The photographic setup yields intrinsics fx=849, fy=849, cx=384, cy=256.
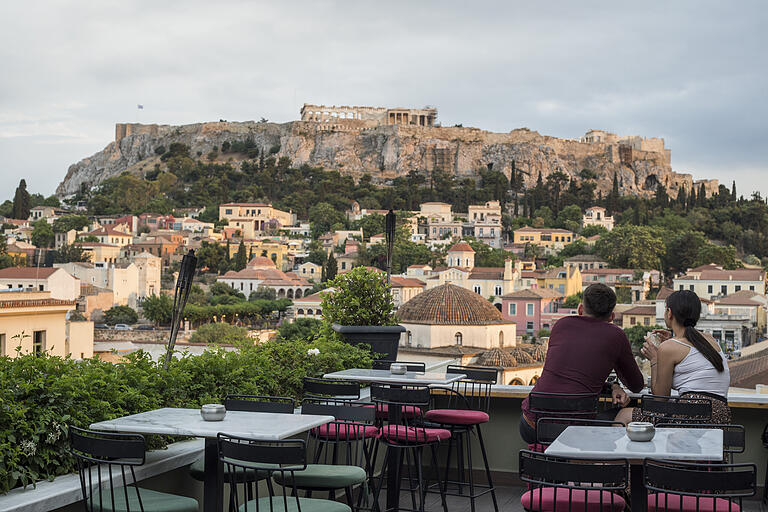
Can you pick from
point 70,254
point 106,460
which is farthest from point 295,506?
point 70,254

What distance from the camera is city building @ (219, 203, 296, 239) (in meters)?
73.2

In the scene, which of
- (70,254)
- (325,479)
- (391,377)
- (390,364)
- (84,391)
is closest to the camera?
(84,391)

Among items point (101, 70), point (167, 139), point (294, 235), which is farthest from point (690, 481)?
point (167, 139)

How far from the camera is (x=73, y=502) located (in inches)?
102

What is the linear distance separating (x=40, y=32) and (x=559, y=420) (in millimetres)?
10354

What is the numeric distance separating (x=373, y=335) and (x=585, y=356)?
2.72 metres

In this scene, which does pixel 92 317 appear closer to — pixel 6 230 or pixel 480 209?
pixel 6 230

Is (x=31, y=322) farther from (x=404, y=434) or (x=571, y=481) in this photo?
(x=571, y=481)

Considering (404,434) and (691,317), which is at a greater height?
(691,317)

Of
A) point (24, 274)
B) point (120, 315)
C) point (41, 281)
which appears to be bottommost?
point (120, 315)

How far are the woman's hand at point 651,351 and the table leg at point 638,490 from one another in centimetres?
98

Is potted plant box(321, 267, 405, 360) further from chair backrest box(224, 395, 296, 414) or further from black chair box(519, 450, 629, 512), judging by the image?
black chair box(519, 450, 629, 512)

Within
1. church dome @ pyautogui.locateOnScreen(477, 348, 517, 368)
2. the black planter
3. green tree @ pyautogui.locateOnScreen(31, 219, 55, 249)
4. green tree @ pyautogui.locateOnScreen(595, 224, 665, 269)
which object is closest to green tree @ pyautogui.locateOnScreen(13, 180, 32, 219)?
green tree @ pyautogui.locateOnScreen(31, 219, 55, 249)

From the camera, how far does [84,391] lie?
286 cm
